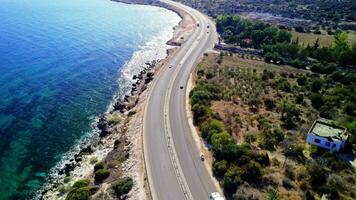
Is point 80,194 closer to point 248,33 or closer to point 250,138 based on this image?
point 250,138

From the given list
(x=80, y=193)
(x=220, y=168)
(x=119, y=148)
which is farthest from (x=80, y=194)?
(x=220, y=168)

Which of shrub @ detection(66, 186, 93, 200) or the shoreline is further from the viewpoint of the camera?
the shoreline

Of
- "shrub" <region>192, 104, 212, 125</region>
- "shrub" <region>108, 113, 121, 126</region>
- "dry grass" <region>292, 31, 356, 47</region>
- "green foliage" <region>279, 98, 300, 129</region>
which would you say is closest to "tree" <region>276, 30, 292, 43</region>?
"dry grass" <region>292, 31, 356, 47</region>

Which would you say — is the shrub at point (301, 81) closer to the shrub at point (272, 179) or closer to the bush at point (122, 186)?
the shrub at point (272, 179)

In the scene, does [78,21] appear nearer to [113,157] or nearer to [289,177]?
[113,157]

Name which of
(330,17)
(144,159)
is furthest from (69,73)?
(330,17)

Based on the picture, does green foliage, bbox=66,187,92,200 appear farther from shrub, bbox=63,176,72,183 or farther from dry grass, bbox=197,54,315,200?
dry grass, bbox=197,54,315,200

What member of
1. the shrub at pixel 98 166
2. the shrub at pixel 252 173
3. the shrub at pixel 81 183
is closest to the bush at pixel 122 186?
the shrub at pixel 81 183
